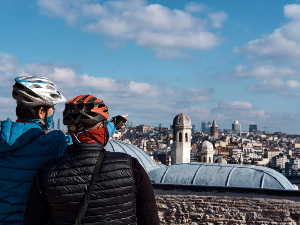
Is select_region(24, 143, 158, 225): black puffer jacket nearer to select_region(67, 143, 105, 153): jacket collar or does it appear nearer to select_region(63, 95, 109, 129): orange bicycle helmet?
select_region(67, 143, 105, 153): jacket collar

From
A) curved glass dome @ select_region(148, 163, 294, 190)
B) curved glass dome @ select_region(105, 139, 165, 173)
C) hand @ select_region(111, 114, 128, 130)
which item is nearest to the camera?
hand @ select_region(111, 114, 128, 130)

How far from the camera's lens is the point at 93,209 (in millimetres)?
1716

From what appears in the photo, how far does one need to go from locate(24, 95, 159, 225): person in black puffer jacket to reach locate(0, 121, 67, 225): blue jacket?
8.6 inches

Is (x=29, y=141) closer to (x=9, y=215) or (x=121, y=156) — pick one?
(x=9, y=215)

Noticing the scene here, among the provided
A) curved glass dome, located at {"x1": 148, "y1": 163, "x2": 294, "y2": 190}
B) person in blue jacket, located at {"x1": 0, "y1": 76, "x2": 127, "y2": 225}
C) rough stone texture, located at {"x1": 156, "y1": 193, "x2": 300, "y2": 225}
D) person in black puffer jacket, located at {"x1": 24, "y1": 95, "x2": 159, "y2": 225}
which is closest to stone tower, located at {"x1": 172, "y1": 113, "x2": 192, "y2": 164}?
curved glass dome, located at {"x1": 148, "y1": 163, "x2": 294, "y2": 190}

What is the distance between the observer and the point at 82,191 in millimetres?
1720

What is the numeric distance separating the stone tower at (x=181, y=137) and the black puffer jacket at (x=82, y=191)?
12.8m

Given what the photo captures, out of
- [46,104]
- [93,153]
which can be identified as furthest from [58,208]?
[46,104]

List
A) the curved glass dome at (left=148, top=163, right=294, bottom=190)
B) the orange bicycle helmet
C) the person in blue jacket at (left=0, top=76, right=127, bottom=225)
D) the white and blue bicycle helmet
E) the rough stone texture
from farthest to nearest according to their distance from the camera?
the curved glass dome at (left=148, top=163, right=294, bottom=190) < the rough stone texture < the white and blue bicycle helmet < the person in blue jacket at (left=0, top=76, right=127, bottom=225) < the orange bicycle helmet

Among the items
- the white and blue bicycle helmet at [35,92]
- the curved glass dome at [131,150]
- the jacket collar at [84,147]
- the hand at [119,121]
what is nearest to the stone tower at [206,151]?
the curved glass dome at [131,150]

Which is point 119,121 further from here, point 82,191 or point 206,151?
point 206,151

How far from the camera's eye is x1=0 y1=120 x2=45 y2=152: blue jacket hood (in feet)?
6.56

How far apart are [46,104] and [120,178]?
0.72 m

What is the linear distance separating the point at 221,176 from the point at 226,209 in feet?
6.92
